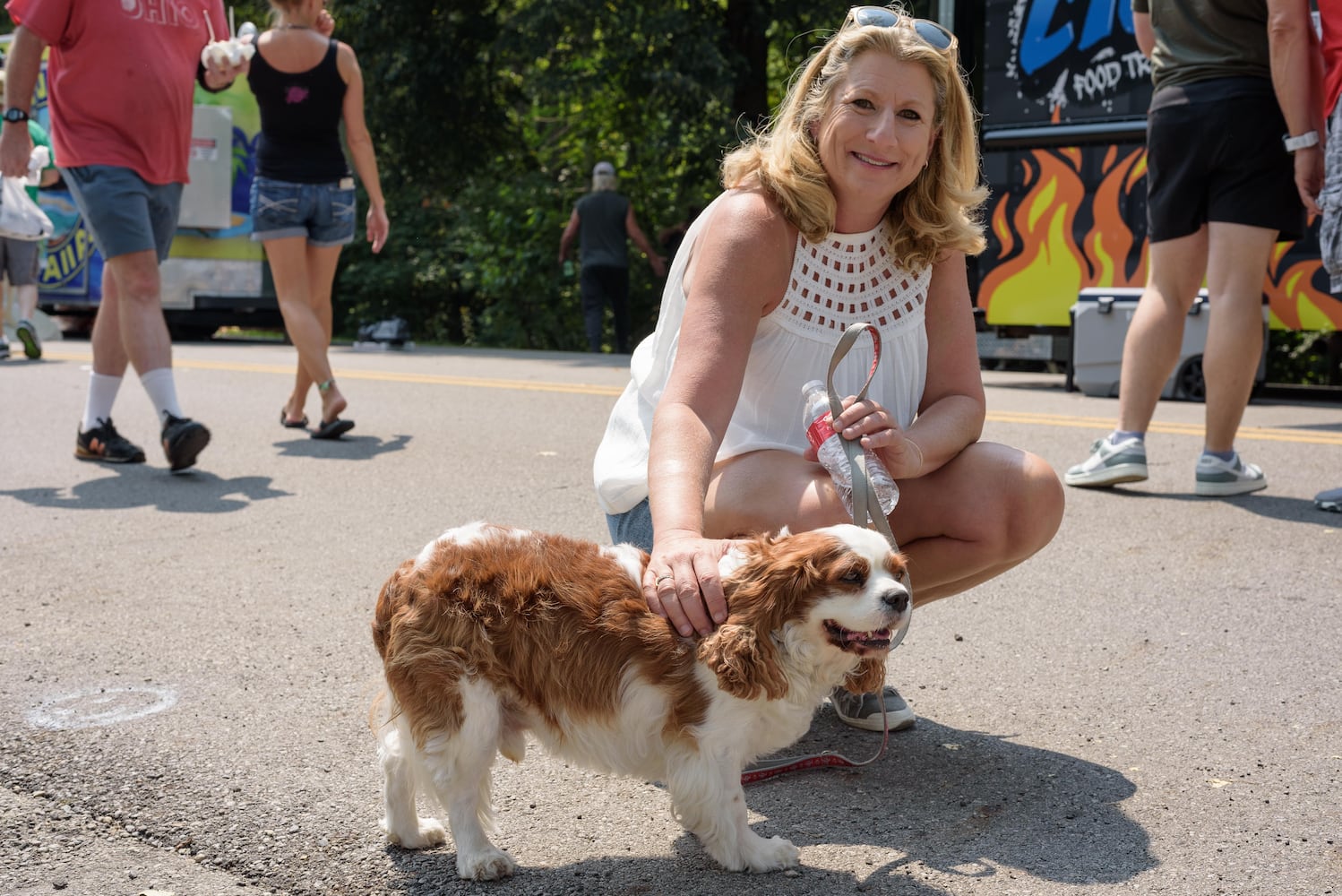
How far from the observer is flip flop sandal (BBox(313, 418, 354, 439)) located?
7.43m

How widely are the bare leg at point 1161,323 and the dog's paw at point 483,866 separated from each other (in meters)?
4.14

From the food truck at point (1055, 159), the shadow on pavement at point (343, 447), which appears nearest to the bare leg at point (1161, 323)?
the shadow on pavement at point (343, 447)

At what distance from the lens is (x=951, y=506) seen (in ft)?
9.92

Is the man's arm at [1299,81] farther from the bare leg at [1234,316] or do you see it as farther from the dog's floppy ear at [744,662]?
the dog's floppy ear at [744,662]

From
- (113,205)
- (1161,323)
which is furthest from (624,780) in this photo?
(113,205)

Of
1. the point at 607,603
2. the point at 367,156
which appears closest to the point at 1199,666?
the point at 607,603

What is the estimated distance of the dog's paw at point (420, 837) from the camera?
8.37 feet

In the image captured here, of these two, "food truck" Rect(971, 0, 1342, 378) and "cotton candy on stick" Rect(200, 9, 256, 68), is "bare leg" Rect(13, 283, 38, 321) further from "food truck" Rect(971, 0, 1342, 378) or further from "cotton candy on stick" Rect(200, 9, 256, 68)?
"food truck" Rect(971, 0, 1342, 378)

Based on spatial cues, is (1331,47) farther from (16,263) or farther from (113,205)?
(16,263)

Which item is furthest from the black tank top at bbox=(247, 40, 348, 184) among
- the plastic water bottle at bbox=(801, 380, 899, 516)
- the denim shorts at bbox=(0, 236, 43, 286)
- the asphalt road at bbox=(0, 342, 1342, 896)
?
the denim shorts at bbox=(0, 236, 43, 286)

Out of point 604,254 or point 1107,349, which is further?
point 604,254

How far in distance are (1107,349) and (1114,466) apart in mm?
4185

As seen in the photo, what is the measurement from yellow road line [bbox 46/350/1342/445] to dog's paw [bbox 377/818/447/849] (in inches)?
230

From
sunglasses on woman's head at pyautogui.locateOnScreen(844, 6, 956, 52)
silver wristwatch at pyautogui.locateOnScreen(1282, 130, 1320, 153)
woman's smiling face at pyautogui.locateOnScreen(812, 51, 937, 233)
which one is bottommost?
woman's smiling face at pyautogui.locateOnScreen(812, 51, 937, 233)
